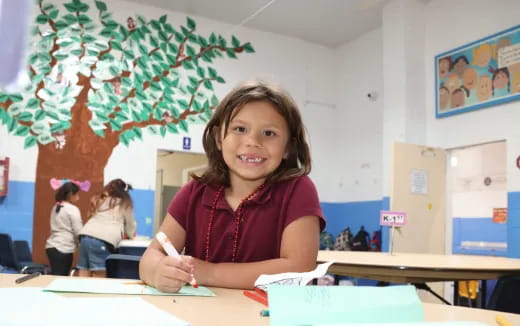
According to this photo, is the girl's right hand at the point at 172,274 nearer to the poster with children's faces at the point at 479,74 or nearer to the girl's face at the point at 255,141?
the girl's face at the point at 255,141

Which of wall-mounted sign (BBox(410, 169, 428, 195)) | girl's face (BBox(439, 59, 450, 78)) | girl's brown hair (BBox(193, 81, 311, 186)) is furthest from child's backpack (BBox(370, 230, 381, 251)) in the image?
girl's brown hair (BBox(193, 81, 311, 186))

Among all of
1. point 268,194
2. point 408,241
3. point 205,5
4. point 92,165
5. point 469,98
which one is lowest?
point 408,241

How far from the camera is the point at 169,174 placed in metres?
6.37

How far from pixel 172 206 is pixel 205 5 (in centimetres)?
554

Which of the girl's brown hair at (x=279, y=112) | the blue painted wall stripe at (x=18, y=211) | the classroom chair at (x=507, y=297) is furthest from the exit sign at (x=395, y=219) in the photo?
the blue painted wall stripe at (x=18, y=211)

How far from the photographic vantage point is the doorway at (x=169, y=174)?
628 centimetres

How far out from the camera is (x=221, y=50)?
269 inches

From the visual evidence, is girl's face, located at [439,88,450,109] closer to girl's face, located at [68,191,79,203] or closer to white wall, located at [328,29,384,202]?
white wall, located at [328,29,384,202]

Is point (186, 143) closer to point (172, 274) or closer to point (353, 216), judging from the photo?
point (353, 216)

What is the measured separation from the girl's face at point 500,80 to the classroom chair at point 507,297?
3720 millimetres

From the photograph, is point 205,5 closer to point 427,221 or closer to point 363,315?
point 427,221

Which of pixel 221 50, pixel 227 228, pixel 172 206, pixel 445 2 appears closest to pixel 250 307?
pixel 227 228

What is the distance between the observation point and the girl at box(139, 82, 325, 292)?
1269 millimetres

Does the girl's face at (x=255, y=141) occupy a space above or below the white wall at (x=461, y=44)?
below
